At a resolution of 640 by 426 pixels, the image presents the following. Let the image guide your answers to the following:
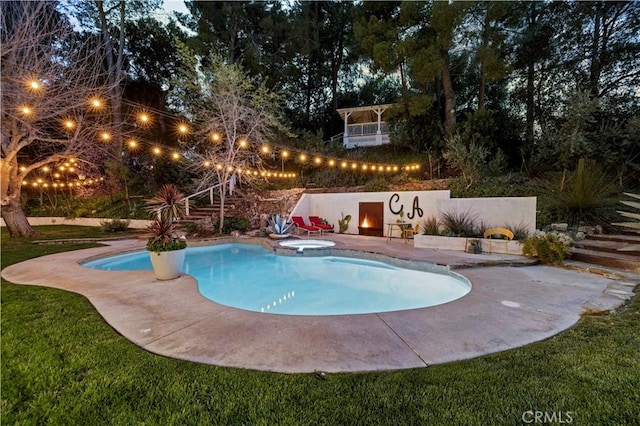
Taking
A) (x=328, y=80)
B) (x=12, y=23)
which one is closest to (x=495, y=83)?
(x=328, y=80)

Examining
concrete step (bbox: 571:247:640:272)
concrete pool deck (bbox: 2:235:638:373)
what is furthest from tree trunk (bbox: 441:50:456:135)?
concrete pool deck (bbox: 2:235:638:373)

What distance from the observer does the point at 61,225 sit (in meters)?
14.4

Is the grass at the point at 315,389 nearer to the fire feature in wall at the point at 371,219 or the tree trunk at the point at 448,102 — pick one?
the fire feature in wall at the point at 371,219

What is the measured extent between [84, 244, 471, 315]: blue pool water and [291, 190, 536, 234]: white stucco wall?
3.20m

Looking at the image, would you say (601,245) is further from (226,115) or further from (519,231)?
(226,115)

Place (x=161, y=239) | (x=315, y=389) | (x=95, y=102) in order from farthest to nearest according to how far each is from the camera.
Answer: (x=95, y=102)
(x=161, y=239)
(x=315, y=389)

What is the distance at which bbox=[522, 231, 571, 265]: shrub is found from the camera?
19.0 feet

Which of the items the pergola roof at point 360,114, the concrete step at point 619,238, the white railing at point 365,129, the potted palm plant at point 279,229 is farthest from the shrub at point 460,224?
the pergola roof at point 360,114

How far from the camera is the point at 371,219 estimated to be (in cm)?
1116

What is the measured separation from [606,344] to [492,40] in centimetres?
1561

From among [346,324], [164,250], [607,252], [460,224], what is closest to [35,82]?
[164,250]

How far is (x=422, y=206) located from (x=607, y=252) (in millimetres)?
4644

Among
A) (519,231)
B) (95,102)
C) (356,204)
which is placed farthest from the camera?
(356,204)

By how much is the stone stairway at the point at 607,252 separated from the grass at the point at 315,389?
372 cm
